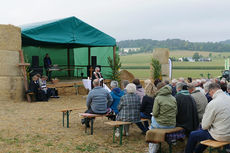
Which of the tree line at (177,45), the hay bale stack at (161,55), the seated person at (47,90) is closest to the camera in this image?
the seated person at (47,90)

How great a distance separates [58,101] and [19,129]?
4.31 m

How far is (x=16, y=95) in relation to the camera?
9750mm

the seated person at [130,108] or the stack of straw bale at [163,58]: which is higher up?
the stack of straw bale at [163,58]

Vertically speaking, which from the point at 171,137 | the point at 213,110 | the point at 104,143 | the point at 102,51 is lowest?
the point at 104,143

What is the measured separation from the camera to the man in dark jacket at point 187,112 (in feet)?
14.2

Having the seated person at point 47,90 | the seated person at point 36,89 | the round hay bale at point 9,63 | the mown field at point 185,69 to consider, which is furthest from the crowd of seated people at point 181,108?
the mown field at point 185,69

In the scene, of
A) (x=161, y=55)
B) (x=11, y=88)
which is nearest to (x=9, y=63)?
(x=11, y=88)

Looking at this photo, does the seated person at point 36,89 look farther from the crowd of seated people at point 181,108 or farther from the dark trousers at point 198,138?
the dark trousers at point 198,138

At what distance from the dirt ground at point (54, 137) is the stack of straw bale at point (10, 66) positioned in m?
1.84

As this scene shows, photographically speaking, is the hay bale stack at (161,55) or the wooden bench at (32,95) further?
the hay bale stack at (161,55)

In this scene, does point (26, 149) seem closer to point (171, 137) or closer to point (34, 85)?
point (171, 137)

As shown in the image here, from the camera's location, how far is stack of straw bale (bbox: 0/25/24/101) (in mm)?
9570

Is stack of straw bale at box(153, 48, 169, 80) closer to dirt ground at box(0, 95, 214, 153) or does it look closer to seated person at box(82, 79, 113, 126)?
dirt ground at box(0, 95, 214, 153)

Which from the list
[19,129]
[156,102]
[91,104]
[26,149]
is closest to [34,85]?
[19,129]
